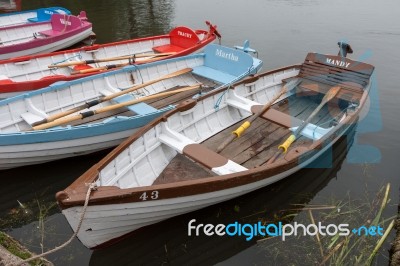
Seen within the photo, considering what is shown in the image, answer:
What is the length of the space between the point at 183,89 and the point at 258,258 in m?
5.26

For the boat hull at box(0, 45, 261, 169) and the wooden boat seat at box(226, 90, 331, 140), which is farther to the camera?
the wooden boat seat at box(226, 90, 331, 140)

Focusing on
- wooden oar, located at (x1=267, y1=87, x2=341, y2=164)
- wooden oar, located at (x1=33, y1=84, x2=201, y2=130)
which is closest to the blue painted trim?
wooden oar, located at (x1=33, y1=84, x2=201, y2=130)

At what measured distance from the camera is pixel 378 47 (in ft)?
55.2


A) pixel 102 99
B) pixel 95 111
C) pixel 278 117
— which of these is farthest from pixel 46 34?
pixel 278 117

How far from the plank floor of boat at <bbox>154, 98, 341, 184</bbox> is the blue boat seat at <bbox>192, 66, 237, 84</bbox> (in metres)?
1.75

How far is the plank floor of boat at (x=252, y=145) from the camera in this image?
693cm

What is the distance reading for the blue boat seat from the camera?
10421 mm

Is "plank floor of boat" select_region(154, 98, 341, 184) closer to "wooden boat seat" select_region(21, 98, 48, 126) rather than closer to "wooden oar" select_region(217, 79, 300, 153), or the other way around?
"wooden oar" select_region(217, 79, 300, 153)

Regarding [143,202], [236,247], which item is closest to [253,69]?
[236,247]

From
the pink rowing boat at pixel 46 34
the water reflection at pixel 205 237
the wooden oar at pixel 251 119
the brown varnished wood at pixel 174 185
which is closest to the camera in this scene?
the brown varnished wood at pixel 174 185

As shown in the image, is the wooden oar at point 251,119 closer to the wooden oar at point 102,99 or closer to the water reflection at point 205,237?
the water reflection at point 205,237

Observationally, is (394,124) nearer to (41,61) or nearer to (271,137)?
(271,137)

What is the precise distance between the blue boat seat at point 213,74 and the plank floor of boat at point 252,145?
1754 millimetres

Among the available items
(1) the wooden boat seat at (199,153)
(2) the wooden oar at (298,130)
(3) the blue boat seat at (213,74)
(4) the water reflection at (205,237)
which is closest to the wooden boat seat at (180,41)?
(3) the blue boat seat at (213,74)
